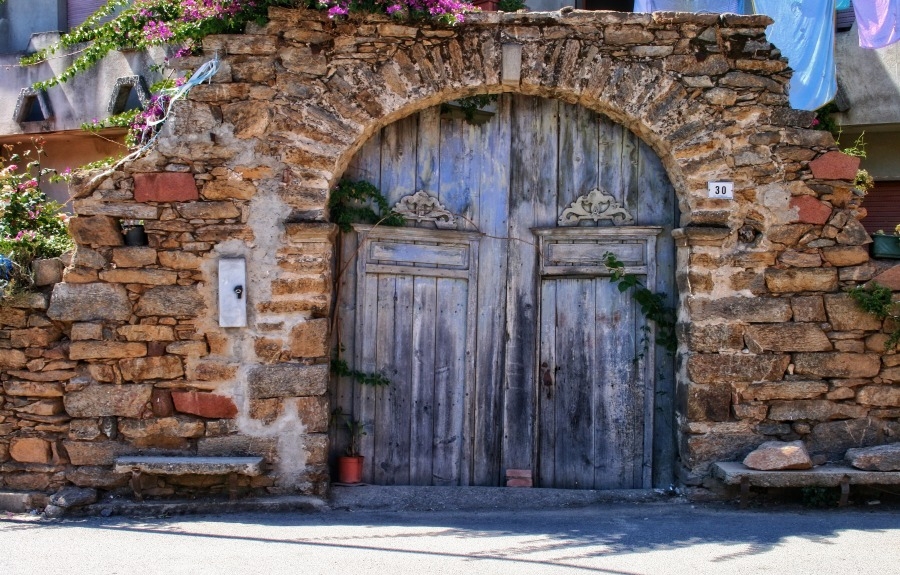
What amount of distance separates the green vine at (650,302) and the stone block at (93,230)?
10.0ft

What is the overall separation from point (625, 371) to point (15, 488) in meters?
3.79

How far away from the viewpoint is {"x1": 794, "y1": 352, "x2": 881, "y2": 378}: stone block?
588 centimetres

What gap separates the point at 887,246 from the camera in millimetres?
5984

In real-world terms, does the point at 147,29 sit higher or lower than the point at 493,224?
higher

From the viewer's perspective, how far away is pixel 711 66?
5906mm

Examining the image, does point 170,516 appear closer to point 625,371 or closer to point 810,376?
point 625,371

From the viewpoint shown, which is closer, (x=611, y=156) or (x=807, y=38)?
(x=611, y=156)

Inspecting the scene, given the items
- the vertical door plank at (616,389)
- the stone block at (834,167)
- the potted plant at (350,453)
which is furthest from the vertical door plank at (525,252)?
the stone block at (834,167)

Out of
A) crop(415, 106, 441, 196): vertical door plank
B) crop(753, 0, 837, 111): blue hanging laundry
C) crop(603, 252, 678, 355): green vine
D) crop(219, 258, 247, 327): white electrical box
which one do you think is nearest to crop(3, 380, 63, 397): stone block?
crop(219, 258, 247, 327): white electrical box

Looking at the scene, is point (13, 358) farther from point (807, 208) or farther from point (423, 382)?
point (807, 208)

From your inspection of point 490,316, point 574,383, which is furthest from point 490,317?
point 574,383

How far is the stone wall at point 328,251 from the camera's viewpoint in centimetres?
571

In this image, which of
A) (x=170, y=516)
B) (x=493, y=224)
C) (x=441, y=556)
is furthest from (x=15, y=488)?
(x=493, y=224)

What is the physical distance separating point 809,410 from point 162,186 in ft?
13.6
